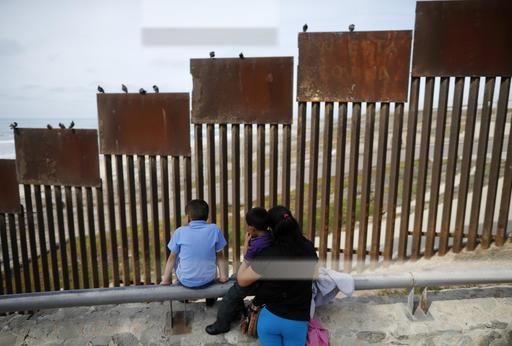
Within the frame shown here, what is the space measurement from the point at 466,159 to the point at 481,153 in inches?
5.5

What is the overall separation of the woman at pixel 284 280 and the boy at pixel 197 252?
0.42m

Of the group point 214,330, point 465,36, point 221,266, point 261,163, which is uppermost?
point 465,36

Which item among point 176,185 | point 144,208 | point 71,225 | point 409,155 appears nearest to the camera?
point 409,155

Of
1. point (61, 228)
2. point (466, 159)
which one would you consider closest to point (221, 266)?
point (61, 228)

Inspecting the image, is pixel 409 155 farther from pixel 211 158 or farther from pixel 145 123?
pixel 145 123

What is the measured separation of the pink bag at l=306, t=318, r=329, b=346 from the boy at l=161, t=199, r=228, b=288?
0.72 metres

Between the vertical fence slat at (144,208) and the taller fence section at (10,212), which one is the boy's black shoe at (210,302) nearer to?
the vertical fence slat at (144,208)

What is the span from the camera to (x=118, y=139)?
3668mm

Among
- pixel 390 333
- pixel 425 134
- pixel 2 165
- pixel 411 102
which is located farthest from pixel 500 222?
pixel 2 165

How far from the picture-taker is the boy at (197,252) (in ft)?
9.58

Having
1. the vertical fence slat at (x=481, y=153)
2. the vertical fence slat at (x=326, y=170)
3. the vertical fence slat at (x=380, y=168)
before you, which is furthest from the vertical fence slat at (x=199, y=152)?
the vertical fence slat at (x=481, y=153)

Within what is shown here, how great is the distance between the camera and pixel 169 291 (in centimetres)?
283

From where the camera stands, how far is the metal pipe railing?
282cm

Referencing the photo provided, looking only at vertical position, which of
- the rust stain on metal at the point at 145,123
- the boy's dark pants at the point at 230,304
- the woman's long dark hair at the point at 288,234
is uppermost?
the rust stain on metal at the point at 145,123
